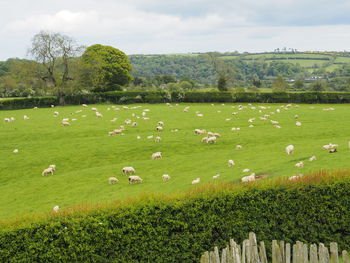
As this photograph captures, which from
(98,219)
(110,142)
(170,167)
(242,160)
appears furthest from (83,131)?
(98,219)

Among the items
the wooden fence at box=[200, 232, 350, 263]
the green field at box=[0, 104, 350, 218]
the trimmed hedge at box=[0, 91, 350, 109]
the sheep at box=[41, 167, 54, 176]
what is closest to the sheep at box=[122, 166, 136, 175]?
the green field at box=[0, 104, 350, 218]

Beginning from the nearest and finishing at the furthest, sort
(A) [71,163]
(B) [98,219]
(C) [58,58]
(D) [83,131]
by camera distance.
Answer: (B) [98,219], (A) [71,163], (D) [83,131], (C) [58,58]

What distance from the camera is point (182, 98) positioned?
73938 millimetres

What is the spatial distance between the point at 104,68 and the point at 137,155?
182 ft

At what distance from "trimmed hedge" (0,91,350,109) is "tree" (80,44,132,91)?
4097 mm

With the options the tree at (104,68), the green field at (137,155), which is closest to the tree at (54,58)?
the tree at (104,68)

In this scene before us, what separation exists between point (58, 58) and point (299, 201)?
66.9 metres

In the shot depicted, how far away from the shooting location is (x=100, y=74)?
76750 mm

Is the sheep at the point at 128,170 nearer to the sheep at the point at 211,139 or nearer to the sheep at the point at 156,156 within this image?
the sheep at the point at 156,156

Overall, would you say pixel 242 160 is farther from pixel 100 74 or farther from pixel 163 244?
pixel 100 74

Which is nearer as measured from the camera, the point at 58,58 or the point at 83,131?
the point at 83,131

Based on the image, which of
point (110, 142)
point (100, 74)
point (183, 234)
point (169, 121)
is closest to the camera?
point (183, 234)

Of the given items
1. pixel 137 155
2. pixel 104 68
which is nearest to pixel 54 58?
pixel 104 68

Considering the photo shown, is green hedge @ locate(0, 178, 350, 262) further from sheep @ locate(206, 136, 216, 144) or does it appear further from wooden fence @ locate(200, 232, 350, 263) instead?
sheep @ locate(206, 136, 216, 144)
